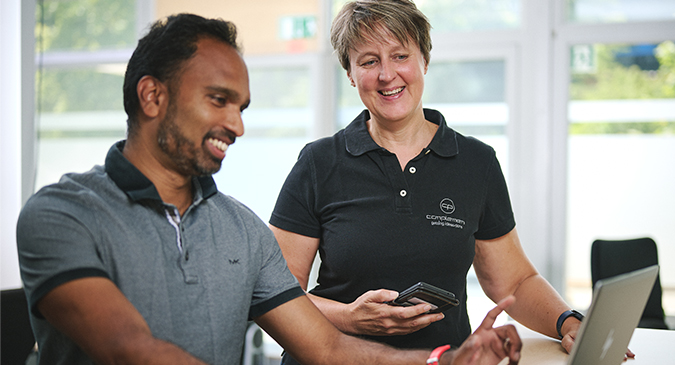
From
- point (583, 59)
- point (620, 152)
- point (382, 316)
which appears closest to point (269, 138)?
point (583, 59)

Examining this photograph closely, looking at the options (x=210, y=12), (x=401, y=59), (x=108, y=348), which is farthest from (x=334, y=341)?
(x=210, y=12)

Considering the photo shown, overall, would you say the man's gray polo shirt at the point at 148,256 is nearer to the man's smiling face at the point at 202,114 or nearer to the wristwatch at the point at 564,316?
the man's smiling face at the point at 202,114

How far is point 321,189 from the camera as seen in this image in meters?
1.81

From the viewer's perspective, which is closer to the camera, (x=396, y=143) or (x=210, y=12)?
(x=396, y=143)

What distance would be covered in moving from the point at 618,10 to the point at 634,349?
3.08 metres

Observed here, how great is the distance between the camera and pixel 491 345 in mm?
1357

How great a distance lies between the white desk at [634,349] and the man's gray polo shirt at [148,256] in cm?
76

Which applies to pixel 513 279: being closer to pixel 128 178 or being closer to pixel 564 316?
pixel 564 316

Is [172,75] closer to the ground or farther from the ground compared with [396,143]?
farther from the ground

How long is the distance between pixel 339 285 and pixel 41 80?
438cm

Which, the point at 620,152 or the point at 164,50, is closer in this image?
the point at 164,50

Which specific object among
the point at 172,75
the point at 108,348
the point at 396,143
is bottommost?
the point at 108,348

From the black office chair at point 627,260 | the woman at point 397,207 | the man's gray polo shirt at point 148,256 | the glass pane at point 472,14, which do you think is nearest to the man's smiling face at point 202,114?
the man's gray polo shirt at point 148,256

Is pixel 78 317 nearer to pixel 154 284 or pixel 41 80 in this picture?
pixel 154 284
